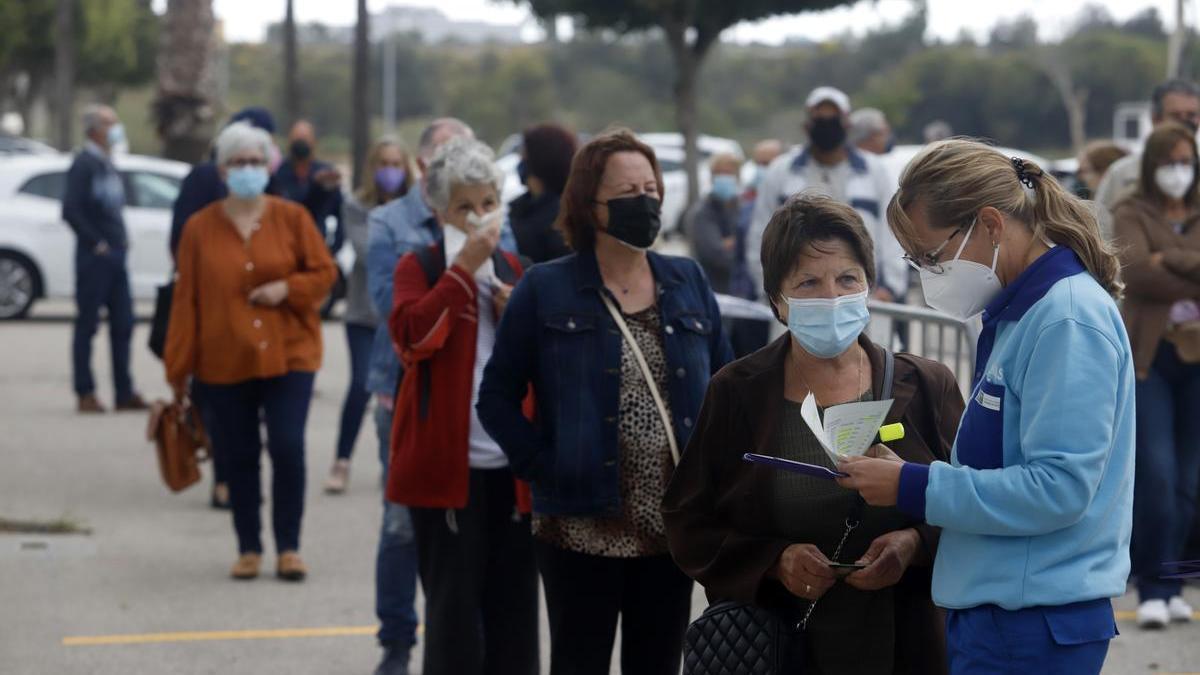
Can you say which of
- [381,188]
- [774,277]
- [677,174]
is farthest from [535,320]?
[677,174]

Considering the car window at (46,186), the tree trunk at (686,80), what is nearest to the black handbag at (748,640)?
the car window at (46,186)

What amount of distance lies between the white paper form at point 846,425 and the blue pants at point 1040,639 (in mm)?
371

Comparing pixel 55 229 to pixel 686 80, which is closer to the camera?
pixel 55 229

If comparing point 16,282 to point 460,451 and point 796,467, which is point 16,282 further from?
point 796,467

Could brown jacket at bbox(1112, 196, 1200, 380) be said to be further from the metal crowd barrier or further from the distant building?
the distant building

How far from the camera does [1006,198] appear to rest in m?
3.19

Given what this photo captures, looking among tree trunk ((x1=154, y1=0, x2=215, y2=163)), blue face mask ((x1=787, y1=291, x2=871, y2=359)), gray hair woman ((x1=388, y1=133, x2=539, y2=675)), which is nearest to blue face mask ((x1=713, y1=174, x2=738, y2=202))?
gray hair woman ((x1=388, y1=133, x2=539, y2=675))

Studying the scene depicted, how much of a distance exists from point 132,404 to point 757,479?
9762mm

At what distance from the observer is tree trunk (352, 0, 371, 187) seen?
88.7 feet

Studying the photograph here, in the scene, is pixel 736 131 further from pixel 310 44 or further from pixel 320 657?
pixel 320 657

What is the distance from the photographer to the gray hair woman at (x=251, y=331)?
7.50m

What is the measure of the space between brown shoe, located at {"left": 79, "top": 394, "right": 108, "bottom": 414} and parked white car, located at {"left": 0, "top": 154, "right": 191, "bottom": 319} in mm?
5595

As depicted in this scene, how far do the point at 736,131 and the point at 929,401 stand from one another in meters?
83.8

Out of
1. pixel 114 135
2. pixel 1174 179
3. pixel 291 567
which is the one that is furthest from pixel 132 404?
pixel 1174 179
